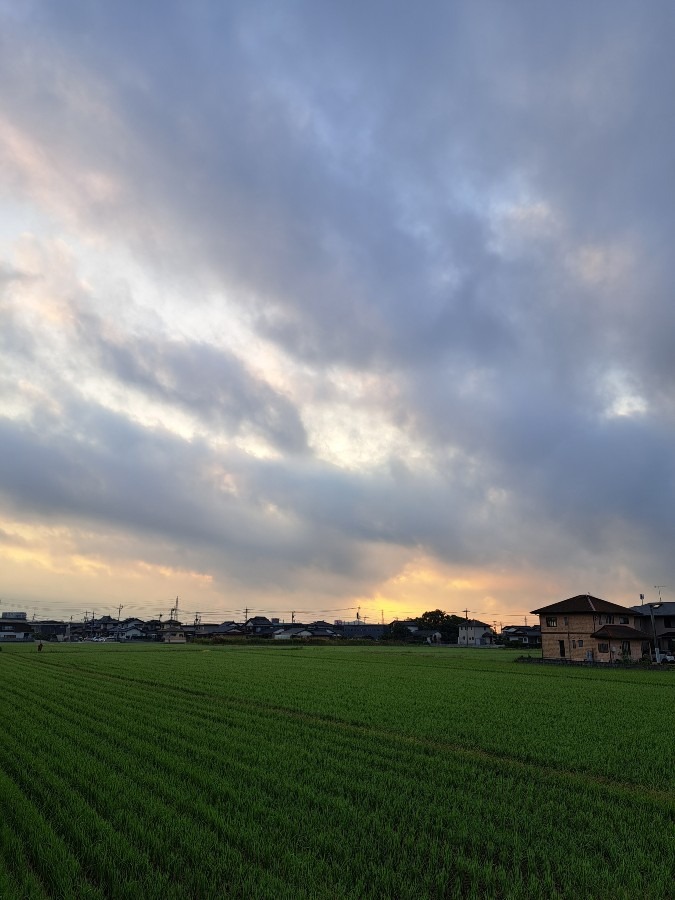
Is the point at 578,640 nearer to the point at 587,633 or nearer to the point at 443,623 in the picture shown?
the point at 587,633

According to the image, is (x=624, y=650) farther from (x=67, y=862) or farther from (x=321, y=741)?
(x=67, y=862)

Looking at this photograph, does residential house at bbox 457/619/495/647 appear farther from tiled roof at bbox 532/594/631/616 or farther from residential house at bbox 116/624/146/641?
residential house at bbox 116/624/146/641

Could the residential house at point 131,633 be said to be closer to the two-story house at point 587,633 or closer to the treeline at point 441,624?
the treeline at point 441,624

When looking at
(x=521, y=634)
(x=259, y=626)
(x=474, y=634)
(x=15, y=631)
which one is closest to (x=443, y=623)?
(x=474, y=634)

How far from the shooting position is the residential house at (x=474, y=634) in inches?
5728

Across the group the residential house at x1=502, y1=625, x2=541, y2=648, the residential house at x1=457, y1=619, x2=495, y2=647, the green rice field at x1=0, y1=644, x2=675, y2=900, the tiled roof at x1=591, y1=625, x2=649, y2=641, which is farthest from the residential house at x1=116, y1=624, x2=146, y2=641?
the green rice field at x1=0, y1=644, x2=675, y2=900

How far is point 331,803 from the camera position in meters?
9.80

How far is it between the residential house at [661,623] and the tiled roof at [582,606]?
13.0m

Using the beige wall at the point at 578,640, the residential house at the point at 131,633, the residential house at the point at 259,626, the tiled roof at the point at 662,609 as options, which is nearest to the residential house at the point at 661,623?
the tiled roof at the point at 662,609

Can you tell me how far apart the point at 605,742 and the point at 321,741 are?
27.6 ft

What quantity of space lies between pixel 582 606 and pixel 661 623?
27.6 m

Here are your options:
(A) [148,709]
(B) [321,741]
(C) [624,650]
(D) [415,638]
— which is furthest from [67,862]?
(D) [415,638]

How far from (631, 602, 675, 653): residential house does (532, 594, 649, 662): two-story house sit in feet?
42.6

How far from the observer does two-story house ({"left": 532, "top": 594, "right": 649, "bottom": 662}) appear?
64.6 metres
